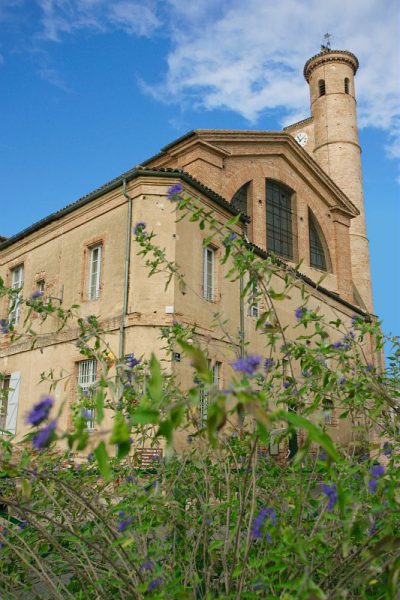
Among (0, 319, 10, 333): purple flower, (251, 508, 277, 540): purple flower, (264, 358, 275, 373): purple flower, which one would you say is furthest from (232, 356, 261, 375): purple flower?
(0, 319, 10, 333): purple flower

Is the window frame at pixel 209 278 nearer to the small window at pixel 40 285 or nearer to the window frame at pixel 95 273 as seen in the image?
the window frame at pixel 95 273

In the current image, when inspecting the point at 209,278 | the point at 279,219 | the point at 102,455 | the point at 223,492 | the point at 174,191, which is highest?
the point at 279,219

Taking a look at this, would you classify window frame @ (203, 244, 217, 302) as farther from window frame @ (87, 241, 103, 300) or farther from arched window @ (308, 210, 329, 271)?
arched window @ (308, 210, 329, 271)

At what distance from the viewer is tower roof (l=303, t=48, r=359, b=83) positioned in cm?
3412

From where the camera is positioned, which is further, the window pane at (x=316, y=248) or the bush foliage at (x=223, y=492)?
the window pane at (x=316, y=248)

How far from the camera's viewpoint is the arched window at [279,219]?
2023 cm

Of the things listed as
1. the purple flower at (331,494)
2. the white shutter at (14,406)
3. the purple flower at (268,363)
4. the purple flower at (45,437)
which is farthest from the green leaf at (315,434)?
the white shutter at (14,406)

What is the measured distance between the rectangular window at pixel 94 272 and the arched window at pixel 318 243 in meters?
11.8

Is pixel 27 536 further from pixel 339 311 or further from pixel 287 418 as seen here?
pixel 339 311

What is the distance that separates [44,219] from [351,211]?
1539 centimetres

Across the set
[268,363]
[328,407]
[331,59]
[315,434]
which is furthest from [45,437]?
[331,59]

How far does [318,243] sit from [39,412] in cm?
2286

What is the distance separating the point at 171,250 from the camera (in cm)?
1255

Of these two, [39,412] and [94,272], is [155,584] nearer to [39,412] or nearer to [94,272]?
[39,412]
